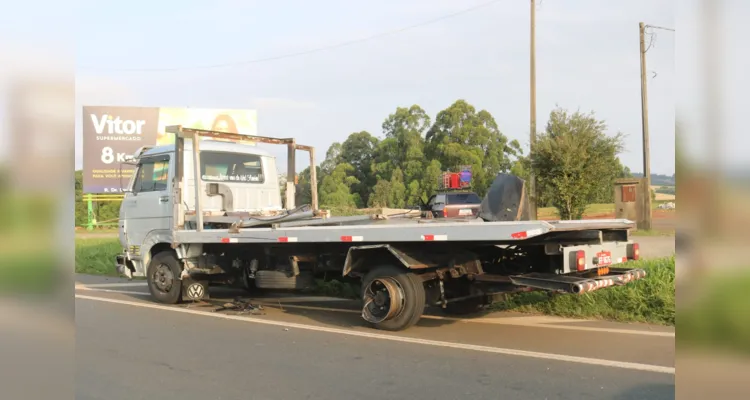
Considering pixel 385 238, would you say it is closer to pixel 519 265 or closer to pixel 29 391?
pixel 519 265

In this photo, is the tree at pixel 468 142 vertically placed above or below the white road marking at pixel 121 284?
above

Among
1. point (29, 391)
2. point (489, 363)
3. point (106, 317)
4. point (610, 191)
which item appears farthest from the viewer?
point (610, 191)

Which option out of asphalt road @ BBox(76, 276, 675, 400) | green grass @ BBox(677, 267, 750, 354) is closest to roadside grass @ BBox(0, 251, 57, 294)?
green grass @ BBox(677, 267, 750, 354)

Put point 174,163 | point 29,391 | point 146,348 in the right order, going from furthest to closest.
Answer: point 174,163 < point 146,348 < point 29,391

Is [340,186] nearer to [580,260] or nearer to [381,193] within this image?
[381,193]

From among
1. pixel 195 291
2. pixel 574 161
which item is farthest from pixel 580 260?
pixel 574 161

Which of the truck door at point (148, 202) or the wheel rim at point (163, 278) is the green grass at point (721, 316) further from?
the truck door at point (148, 202)

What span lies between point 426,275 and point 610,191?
16.1 m

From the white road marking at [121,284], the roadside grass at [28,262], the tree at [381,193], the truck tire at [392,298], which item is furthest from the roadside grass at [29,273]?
the tree at [381,193]

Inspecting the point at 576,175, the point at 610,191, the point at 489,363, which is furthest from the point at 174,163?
the point at 610,191

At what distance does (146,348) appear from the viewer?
6.16m

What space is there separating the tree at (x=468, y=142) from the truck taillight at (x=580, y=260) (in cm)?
3081

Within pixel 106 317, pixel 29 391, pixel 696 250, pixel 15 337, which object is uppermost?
pixel 696 250

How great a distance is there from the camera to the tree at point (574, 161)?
1830 cm
